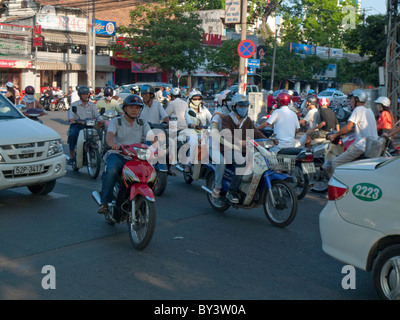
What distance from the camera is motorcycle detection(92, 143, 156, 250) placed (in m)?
5.60

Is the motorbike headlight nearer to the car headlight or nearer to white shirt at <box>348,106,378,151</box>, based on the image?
the car headlight

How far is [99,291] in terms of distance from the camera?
4.51 m

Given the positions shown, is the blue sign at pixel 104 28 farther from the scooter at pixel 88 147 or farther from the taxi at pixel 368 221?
the taxi at pixel 368 221

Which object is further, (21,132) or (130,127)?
(21,132)

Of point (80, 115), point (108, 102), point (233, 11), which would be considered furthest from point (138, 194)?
point (233, 11)

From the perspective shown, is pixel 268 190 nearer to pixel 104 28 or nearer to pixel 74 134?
pixel 74 134

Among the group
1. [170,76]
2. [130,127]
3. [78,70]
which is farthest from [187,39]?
[130,127]

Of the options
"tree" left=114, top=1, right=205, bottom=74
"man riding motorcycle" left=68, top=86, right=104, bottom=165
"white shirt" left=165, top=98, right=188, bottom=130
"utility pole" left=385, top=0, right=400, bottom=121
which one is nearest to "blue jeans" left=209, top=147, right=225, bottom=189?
"white shirt" left=165, top=98, right=188, bottom=130

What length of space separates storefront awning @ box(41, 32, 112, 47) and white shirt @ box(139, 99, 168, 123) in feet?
112

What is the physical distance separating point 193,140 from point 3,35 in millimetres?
32720

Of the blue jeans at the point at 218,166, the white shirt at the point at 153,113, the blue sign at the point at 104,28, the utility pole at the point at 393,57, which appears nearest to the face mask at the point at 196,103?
the white shirt at the point at 153,113

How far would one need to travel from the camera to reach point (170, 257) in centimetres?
555

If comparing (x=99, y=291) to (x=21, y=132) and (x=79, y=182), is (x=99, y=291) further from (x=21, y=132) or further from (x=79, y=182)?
(x=79, y=182)

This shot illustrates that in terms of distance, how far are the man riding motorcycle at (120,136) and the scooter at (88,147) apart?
3.66 metres
